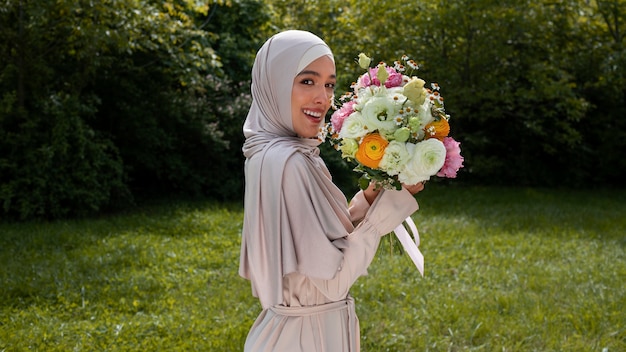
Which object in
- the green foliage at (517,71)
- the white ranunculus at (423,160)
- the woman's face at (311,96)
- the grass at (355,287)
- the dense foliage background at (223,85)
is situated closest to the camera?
the white ranunculus at (423,160)

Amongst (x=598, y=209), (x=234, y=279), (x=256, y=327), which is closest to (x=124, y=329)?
(x=234, y=279)

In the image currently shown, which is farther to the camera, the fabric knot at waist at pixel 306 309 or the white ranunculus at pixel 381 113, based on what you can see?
the fabric knot at waist at pixel 306 309

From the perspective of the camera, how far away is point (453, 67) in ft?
39.8

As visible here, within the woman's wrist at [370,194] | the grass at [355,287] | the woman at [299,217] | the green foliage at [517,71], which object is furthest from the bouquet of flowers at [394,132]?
the green foliage at [517,71]

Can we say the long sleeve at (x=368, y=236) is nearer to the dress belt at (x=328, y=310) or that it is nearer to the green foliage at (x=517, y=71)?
the dress belt at (x=328, y=310)

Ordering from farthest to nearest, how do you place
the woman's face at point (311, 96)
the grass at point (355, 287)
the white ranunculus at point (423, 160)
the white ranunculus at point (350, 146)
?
the grass at point (355, 287), the woman's face at point (311, 96), the white ranunculus at point (350, 146), the white ranunculus at point (423, 160)

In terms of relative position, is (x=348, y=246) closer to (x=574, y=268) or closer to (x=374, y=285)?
(x=374, y=285)

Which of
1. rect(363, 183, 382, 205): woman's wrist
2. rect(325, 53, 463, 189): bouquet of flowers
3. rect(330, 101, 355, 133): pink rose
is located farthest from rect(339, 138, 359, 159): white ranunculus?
rect(363, 183, 382, 205): woman's wrist

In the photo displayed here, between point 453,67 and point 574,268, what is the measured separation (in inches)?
261

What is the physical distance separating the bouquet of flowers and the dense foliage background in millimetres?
6260

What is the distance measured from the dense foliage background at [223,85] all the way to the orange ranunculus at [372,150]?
634 centimetres

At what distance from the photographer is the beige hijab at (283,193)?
2.02 meters

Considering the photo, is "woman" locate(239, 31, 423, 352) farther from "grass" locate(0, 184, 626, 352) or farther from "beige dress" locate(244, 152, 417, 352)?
"grass" locate(0, 184, 626, 352)

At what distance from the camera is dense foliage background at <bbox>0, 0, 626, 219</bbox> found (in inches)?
314
